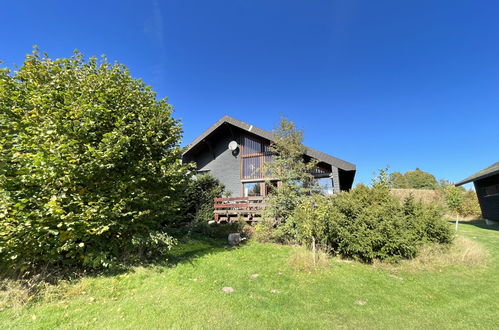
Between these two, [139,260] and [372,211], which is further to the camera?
[372,211]

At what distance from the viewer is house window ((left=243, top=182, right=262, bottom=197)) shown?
50.3 ft

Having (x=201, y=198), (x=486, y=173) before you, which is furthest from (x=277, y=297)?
(x=486, y=173)

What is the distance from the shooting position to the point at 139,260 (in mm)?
6191

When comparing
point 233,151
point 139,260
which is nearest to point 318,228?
point 139,260

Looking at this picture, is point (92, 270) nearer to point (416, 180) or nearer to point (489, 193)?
point (489, 193)

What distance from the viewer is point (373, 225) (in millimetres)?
6895

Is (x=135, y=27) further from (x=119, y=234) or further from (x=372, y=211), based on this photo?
(x=372, y=211)

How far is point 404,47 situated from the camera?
13742mm

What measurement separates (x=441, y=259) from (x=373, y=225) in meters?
2.44

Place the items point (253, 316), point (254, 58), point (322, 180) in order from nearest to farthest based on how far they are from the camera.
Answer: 1. point (253, 316)
2. point (322, 180)
3. point (254, 58)

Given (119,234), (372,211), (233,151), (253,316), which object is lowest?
(253,316)

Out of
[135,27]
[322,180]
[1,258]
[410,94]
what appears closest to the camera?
[1,258]

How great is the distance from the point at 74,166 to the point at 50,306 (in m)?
2.78

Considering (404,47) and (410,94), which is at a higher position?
(404,47)
